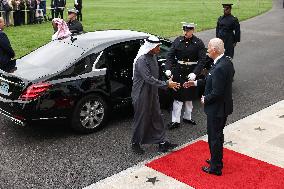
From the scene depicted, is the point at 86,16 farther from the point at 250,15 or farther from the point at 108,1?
the point at 108,1

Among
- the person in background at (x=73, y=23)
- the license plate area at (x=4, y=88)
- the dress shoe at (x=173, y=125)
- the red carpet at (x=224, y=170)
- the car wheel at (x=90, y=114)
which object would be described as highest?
the person in background at (x=73, y=23)

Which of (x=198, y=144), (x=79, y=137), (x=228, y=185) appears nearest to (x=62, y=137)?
(x=79, y=137)

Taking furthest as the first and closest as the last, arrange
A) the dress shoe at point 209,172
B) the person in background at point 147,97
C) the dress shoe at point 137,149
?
the dress shoe at point 137,149
the person in background at point 147,97
the dress shoe at point 209,172

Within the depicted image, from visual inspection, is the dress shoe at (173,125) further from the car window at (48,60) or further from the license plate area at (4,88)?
the license plate area at (4,88)

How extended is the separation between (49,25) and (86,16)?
4.59 metres

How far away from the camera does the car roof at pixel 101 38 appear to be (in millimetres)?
7473

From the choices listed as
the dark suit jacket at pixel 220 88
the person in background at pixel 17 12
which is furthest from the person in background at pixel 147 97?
the person in background at pixel 17 12

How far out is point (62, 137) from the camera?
23.5 ft

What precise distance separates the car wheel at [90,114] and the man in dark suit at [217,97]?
2213 millimetres

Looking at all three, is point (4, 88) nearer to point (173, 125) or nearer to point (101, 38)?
point (101, 38)

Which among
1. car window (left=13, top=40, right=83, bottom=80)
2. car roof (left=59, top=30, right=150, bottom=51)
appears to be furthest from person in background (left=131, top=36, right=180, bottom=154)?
car window (left=13, top=40, right=83, bottom=80)

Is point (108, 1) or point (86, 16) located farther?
point (108, 1)

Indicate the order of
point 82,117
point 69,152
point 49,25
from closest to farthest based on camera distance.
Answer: point 69,152, point 82,117, point 49,25

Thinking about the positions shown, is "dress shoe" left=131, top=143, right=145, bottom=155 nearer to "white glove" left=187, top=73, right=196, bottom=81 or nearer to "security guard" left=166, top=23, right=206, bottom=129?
"security guard" left=166, top=23, right=206, bottom=129
